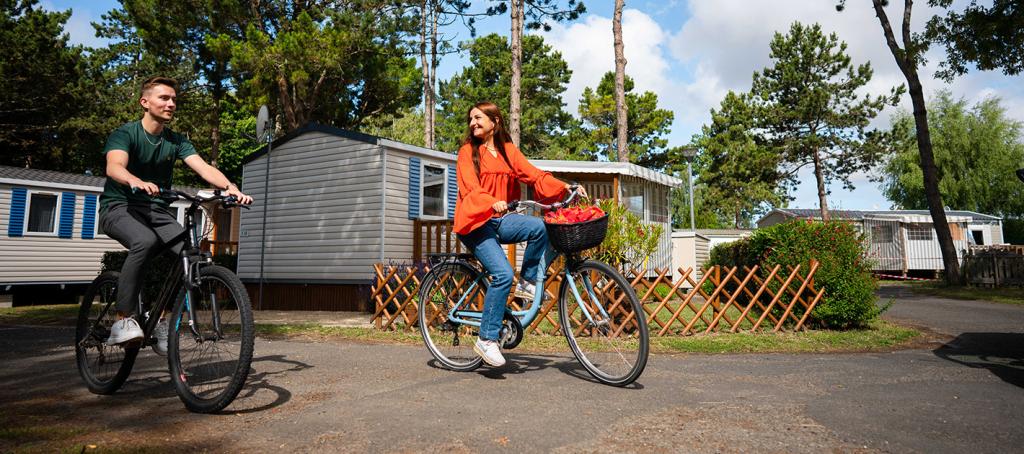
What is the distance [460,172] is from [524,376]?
150cm

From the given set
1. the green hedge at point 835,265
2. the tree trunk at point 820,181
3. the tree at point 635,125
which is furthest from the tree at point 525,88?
the green hedge at point 835,265

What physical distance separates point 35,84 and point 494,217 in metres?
30.0

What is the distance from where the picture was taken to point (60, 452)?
229cm

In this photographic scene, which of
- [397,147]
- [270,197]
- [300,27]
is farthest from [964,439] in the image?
[300,27]

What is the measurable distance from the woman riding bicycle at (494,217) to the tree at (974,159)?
40.7 meters

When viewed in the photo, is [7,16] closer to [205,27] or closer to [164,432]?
[205,27]

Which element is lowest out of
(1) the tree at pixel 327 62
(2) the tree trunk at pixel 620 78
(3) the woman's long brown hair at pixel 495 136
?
(3) the woman's long brown hair at pixel 495 136

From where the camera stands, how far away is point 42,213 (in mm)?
16344

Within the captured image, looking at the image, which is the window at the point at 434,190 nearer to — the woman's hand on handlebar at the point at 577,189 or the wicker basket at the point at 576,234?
the woman's hand on handlebar at the point at 577,189

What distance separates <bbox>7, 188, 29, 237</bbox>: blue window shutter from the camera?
15.5 metres

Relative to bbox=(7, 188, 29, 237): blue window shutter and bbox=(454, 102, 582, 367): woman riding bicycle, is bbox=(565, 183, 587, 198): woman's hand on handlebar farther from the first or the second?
bbox=(7, 188, 29, 237): blue window shutter

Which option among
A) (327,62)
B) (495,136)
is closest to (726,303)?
(495,136)

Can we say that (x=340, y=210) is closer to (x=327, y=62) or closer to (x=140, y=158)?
(x=140, y=158)

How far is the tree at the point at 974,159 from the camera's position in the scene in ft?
122
